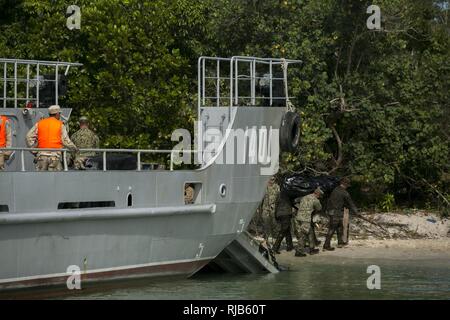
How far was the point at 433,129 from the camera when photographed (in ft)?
77.2

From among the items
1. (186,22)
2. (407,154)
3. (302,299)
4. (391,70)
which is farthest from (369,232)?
(302,299)

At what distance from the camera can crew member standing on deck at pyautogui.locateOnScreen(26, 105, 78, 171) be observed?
50.1 feet

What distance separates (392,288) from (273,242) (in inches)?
212

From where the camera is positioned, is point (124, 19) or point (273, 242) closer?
point (273, 242)

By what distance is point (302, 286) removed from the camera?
16.5 m

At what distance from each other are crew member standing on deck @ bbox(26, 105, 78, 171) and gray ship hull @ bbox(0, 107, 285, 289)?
1.97 feet

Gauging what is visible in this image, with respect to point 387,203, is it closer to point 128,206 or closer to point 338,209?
point 338,209

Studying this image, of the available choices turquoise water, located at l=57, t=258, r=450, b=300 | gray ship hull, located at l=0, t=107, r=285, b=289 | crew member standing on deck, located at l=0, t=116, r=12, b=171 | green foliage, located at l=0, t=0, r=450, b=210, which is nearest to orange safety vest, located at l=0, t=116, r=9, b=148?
crew member standing on deck, located at l=0, t=116, r=12, b=171

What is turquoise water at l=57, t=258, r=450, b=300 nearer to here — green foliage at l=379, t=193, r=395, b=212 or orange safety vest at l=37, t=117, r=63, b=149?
orange safety vest at l=37, t=117, r=63, b=149

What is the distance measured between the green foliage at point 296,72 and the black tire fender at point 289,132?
4638 mm

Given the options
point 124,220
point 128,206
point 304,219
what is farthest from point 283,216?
point 124,220

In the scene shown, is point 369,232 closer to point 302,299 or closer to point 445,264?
point 445,264

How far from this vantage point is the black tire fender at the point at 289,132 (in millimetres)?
17750

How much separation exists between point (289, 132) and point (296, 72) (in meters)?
5.59
